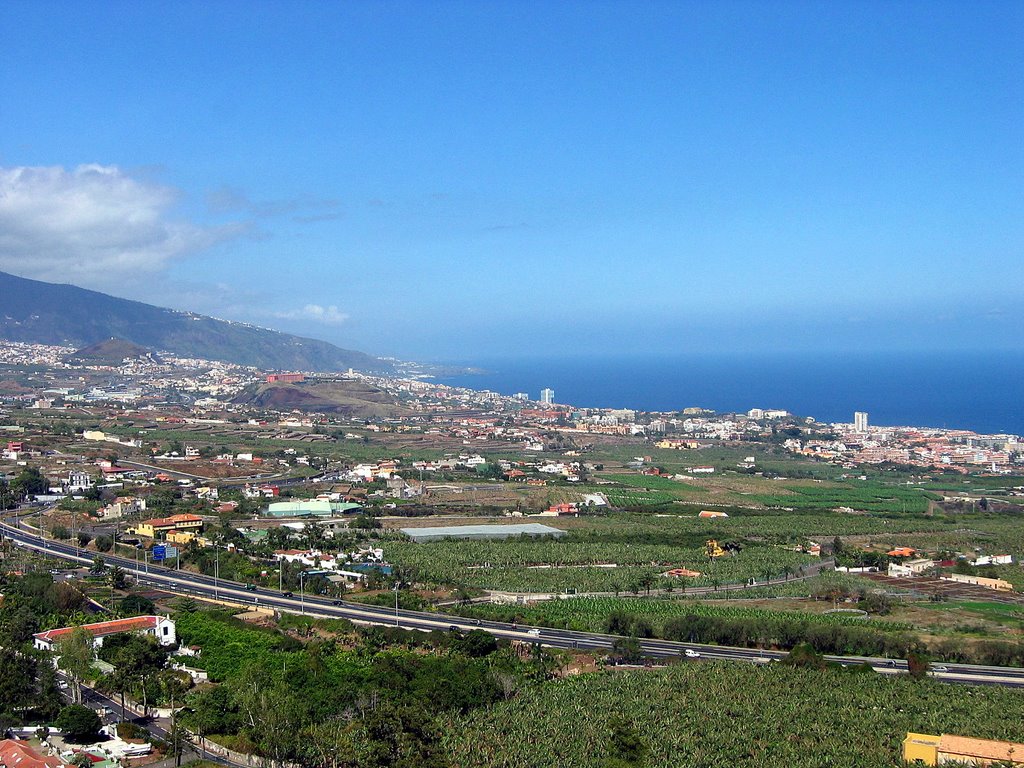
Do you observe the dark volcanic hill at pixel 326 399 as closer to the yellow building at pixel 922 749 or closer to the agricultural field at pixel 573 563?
the agricultural field at pixel 573 563

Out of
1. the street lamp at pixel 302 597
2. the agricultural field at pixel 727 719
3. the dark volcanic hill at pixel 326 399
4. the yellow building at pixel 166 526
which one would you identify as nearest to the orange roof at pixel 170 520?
the yellow building at pixel 166 526

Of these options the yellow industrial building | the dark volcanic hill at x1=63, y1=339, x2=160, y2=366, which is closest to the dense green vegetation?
the yellow industrial building

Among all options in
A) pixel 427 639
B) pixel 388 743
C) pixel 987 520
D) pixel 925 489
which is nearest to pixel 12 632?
pixel 427 639

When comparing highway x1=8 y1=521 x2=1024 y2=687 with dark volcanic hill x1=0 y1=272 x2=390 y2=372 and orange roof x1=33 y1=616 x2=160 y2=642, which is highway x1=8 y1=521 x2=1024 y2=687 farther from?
dark volcanic hill x1=0 y1=272 x2=390 y2=372

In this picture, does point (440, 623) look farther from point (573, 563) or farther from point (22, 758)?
point (22, 758)

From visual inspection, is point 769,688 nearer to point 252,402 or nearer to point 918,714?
point 918,714
